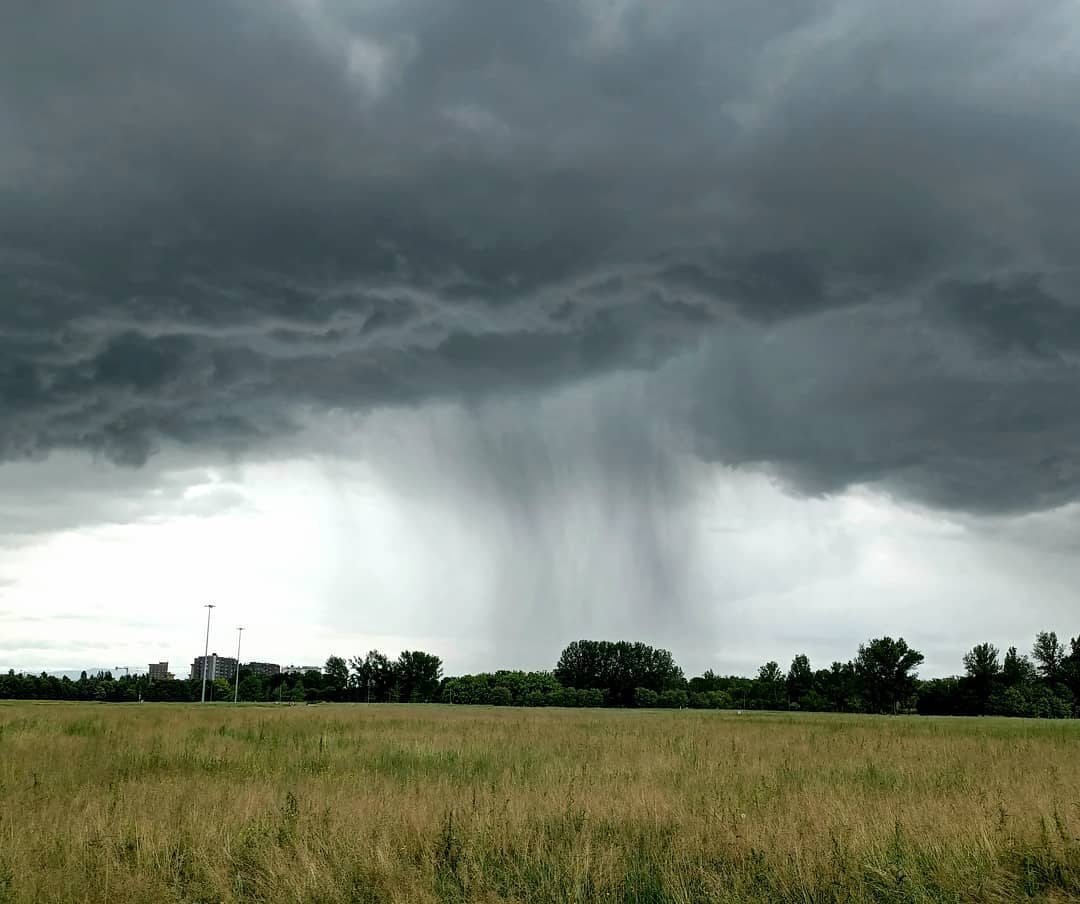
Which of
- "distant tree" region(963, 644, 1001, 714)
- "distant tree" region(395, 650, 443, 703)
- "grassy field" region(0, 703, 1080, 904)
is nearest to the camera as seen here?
"grassy field" region(0, 703, 1080, 904)

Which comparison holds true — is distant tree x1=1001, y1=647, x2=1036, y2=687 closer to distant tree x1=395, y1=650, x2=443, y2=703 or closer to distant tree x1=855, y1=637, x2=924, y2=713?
distant tree x1=855, y1=637, x2=924, y2=713

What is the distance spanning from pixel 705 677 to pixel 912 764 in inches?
6699

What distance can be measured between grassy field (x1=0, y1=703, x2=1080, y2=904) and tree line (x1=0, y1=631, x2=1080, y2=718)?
4244 inches

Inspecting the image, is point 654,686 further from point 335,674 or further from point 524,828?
point 524,828

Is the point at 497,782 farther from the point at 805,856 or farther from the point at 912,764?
the point at 912,764

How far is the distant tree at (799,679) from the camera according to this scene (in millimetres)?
145875

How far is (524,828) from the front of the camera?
488 inches

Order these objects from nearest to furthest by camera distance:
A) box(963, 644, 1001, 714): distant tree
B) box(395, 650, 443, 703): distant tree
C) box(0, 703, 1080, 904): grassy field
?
box(0, 703, 1080, 904): grassy field
box(963, 644, 1001, 714): distant tree
box(395, 650, 443, 703): distant tree

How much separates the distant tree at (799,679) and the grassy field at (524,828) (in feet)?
428

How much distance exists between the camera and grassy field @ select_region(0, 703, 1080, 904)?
9.83 m

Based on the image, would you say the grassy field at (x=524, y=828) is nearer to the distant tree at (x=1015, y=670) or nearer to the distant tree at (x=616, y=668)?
the distant tree at (x=1015, y=670)

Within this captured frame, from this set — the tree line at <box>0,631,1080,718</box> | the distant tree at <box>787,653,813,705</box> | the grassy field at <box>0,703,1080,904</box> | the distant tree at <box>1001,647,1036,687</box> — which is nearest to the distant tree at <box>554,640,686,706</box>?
the tree line at <box>0,631,1080,718</box>

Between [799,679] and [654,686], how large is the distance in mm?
27896

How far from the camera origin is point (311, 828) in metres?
12.3
